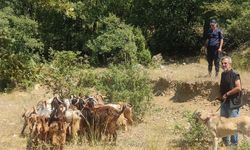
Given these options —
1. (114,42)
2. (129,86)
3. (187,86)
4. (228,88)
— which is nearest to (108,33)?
Result: (114,42)

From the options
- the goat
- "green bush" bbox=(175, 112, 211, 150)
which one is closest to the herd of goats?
"green bush" bbox=(175, 112, 211, 150)

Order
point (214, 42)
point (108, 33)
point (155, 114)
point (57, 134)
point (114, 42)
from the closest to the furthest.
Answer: point (57, 134) < point (155, 114) < point (214, 42) < point (114, 42) < point (108, 33)

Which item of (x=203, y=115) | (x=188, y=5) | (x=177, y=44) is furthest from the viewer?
(x=177, y=44)

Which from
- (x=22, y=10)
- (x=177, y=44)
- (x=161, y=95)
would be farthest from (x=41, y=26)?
(x=161, y=95)

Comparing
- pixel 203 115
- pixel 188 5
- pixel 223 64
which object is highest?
pixel 188 5

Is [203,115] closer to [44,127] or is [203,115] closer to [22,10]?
[44,127]

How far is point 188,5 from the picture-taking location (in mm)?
22672

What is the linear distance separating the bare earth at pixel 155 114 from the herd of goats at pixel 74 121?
28 centimetres

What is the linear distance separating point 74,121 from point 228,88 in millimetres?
2576

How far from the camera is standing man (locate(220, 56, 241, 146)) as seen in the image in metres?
8.44

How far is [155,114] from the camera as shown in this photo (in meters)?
12.6

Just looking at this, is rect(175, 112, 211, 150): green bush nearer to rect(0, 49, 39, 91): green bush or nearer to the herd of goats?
the herd of goats

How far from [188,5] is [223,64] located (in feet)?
47.9

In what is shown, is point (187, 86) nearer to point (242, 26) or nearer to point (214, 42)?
point (214, 42)
